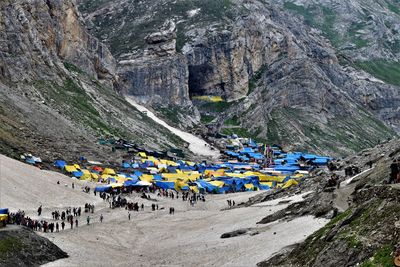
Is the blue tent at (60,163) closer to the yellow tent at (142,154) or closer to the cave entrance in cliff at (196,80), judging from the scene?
the yellow tent at (142,154)

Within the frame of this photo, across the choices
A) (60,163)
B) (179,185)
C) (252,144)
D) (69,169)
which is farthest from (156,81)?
(69,169)

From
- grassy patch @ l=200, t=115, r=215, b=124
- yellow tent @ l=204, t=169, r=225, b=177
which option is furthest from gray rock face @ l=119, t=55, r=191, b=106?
yellow tent @ l=204, t=169, r=225, b=177

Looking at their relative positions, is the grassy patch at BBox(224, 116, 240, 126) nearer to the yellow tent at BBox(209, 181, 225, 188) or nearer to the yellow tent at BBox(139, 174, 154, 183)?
the yellow tent at BBox(209, 181, 225, 188)

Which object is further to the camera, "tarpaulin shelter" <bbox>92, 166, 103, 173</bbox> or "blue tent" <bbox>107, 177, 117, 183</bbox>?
"tarpaulin shelter" <bbox>92, 166, 103, 173</bbox>

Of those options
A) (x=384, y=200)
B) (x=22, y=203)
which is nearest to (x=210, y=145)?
(x=22, y=203)

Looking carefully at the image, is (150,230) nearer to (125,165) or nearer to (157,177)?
(157,177)

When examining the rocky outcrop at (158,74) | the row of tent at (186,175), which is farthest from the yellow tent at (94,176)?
the rocky outcrop at (158,74)
